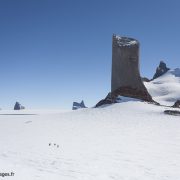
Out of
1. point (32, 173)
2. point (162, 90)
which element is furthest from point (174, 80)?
point (32, 173)

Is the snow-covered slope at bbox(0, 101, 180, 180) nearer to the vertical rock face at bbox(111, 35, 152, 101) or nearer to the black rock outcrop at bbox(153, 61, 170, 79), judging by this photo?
Answer: the vertical rock face at bbox(111, 35, 152, 101)

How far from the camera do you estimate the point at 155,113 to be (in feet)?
82.7

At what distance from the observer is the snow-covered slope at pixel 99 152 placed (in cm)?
909

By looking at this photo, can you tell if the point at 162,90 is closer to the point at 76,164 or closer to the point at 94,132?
the point at 94,132

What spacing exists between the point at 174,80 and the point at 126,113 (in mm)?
44259

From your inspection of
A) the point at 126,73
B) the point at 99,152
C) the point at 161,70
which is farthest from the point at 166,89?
the point at 99,152

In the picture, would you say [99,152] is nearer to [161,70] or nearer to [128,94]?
[128,94]

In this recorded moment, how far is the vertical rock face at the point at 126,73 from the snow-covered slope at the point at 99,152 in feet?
39.9

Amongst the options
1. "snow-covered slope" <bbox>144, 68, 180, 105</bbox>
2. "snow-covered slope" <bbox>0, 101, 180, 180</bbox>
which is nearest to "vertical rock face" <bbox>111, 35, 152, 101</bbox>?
"snow-covered slope" <bbox>0, 101, 180, 180</bbox>

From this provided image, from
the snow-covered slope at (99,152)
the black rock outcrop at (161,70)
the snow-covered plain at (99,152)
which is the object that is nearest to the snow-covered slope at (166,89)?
the black rock outcrop at (161,70)

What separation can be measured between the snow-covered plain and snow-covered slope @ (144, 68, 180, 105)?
30730 millimetres

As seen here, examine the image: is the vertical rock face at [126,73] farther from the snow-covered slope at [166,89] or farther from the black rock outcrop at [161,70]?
the black rock outcrop at [161,70]

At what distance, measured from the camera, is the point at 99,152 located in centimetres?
1223

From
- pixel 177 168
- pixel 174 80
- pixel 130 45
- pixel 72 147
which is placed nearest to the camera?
pixel 177 168
